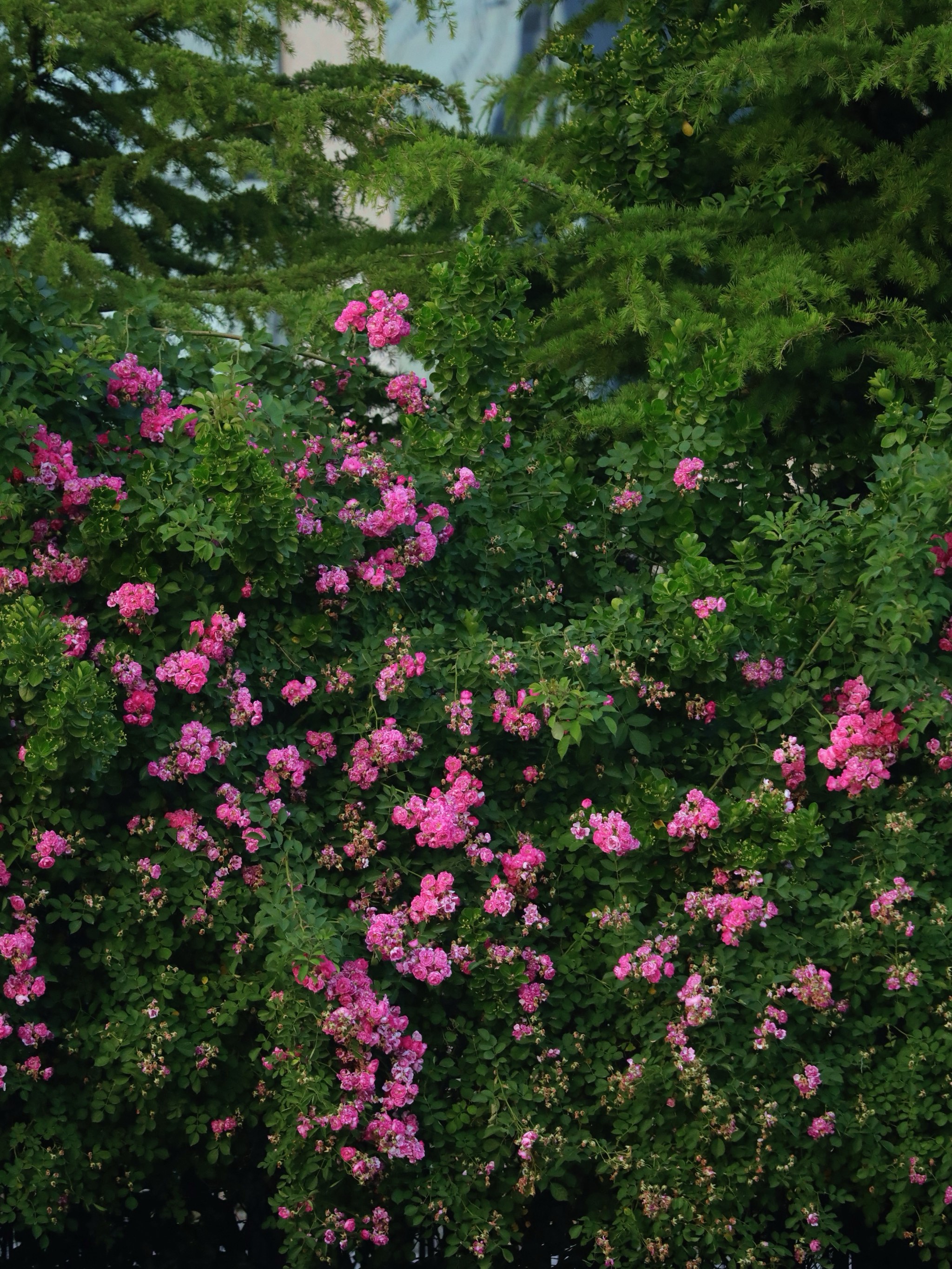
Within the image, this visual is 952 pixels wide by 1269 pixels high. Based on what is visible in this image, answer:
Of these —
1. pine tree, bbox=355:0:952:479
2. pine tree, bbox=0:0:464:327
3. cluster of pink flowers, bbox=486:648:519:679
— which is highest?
pine tree, bbox=0:0:464:327

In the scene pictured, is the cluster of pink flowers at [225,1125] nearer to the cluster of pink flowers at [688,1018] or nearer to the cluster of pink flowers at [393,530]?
the cluster of pink flowers at [688,1018]

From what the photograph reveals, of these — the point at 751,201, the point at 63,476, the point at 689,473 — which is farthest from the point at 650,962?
the point at 751,201

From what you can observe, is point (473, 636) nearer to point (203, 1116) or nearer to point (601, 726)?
point (601, 726)

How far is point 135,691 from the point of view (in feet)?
11.2

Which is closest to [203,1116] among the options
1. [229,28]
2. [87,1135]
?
[87,1135]

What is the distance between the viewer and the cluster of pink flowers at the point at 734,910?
3.58 m

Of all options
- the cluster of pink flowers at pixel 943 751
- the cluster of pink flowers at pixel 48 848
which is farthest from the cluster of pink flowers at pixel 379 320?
the cluster of pink flowers at pixel 943 751

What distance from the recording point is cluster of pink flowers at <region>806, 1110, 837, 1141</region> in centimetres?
371

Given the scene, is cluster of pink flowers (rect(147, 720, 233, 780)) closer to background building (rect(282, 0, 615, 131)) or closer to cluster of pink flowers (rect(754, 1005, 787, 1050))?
cluster of pink flowers (rect(754, 1005, 787, 1050))

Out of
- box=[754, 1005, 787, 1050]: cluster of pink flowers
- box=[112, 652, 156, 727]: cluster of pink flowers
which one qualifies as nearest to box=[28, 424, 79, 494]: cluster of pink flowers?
box=[112, 652, 156, 727]: cluster of pink flowers

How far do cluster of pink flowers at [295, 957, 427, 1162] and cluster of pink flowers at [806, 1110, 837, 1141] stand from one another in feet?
3.55

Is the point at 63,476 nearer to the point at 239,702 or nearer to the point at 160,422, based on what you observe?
the point at 160,422

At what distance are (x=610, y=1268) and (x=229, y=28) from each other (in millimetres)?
6871

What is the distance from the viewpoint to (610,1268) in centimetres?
372
